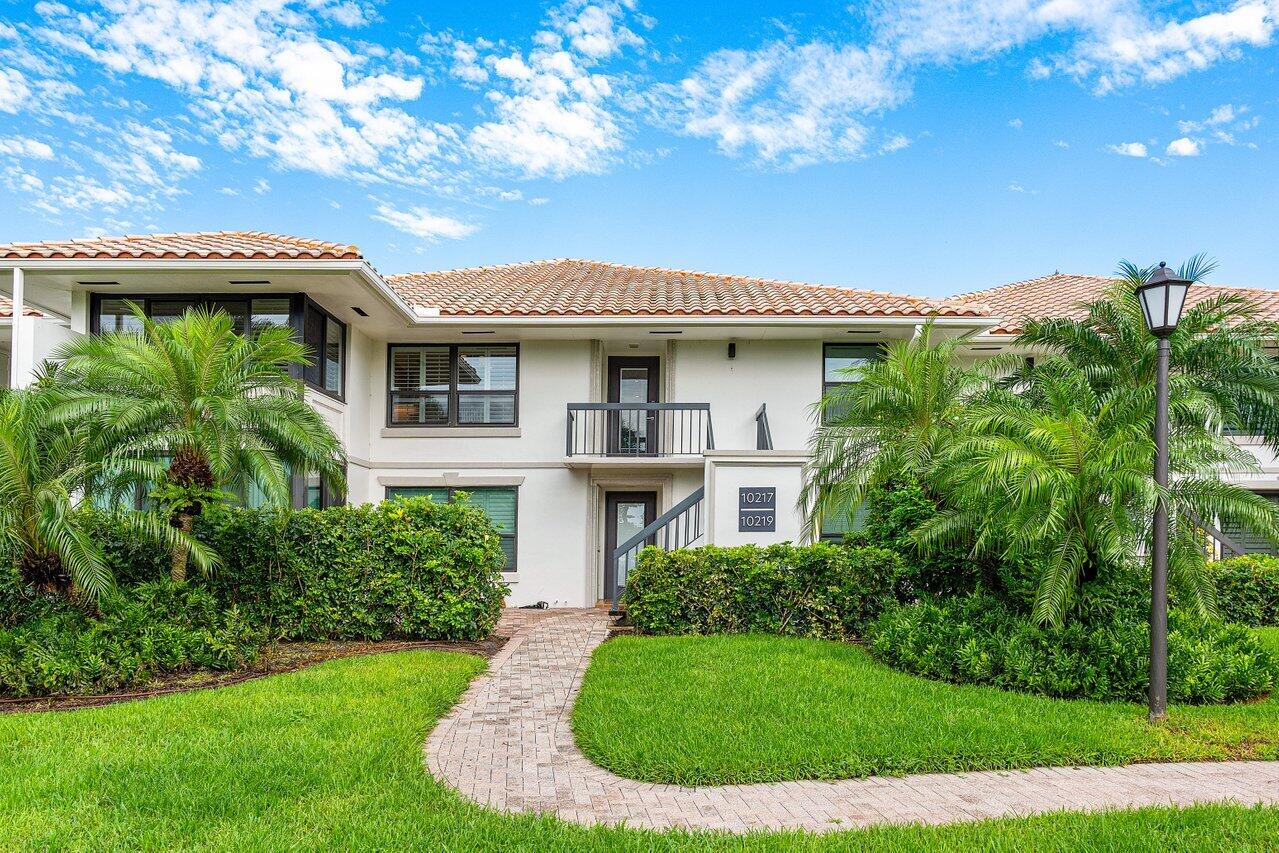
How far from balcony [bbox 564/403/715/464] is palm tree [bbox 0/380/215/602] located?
24.5ft

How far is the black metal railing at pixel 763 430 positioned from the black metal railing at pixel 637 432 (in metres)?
0.83

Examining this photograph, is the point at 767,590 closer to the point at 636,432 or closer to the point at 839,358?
the point at 636,432

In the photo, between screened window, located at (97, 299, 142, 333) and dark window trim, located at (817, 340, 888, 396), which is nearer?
screened window, located at (97, 299, 142, 333)

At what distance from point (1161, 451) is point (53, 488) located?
10122 millimetres

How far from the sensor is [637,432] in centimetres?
1557

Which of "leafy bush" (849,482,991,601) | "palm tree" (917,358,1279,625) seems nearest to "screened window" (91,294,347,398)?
"leafy bush" (849,482,991,601)

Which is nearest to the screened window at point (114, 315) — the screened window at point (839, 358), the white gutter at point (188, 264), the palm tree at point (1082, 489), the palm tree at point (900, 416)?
the white gutter at point (188, 264)

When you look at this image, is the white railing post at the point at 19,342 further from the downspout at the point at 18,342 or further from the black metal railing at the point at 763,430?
the black metal railing at the point at 763,430

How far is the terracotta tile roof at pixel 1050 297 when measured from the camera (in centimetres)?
1590

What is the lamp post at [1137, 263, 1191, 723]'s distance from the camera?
6.79m

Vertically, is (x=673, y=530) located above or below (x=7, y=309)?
below

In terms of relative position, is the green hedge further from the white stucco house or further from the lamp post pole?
the lamp post pole

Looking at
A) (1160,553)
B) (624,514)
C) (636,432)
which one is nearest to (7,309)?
(636,432)

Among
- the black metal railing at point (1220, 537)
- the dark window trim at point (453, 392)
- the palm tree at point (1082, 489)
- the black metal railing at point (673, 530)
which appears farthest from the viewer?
the dark window trim at point (453, 392)
